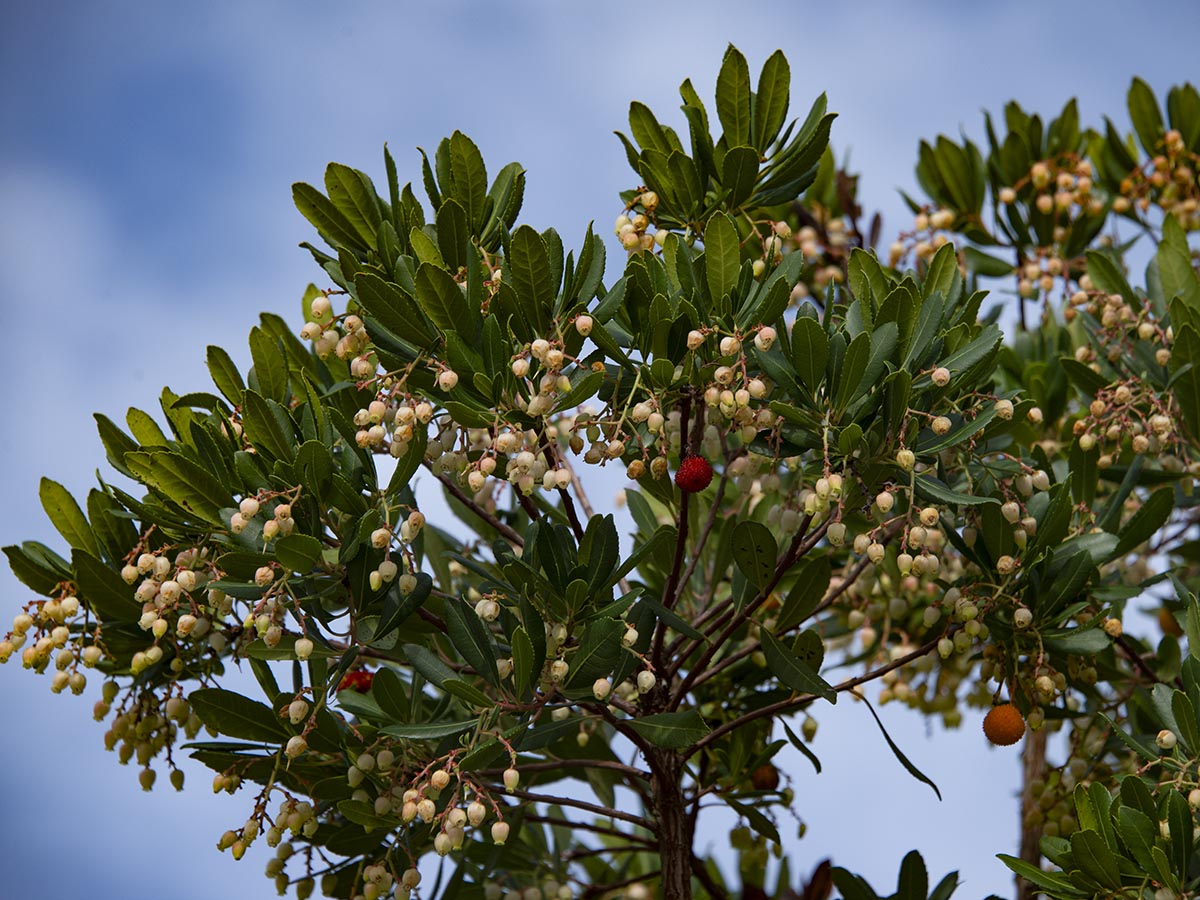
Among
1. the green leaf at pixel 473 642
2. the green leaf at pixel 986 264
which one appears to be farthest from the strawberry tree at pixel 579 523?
the green leaf at pixel 986 264

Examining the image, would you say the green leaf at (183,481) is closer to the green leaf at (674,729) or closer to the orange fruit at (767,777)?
the green leaf at (674,729)

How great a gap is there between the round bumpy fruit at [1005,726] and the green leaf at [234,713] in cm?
146

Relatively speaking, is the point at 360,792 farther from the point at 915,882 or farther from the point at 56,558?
the point at 915,882

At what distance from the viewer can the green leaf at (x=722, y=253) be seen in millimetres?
2512

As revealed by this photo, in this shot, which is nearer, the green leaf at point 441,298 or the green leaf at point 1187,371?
the green leaf at point 441,298

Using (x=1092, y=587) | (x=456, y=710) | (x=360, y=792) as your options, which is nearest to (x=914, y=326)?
(x=1092, y=587)

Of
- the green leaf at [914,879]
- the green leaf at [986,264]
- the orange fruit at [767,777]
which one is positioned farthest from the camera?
the green leaf at [986,264]

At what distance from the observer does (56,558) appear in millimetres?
2865

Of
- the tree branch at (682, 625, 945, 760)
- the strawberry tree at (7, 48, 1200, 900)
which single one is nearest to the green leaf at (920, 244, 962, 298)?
the strawberry tree at (7, 48, 1200, 900)

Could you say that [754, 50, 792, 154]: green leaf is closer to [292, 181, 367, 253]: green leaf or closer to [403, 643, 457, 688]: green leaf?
[292, 181, 367, 253]: green leaf

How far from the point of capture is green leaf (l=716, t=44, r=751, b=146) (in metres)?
2.83

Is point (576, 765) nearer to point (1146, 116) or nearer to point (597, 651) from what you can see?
point (597, 651)


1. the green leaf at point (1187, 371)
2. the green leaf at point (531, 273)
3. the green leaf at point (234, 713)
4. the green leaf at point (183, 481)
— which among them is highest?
the green leaf at point (1187, 371)

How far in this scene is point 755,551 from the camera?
2707mm
